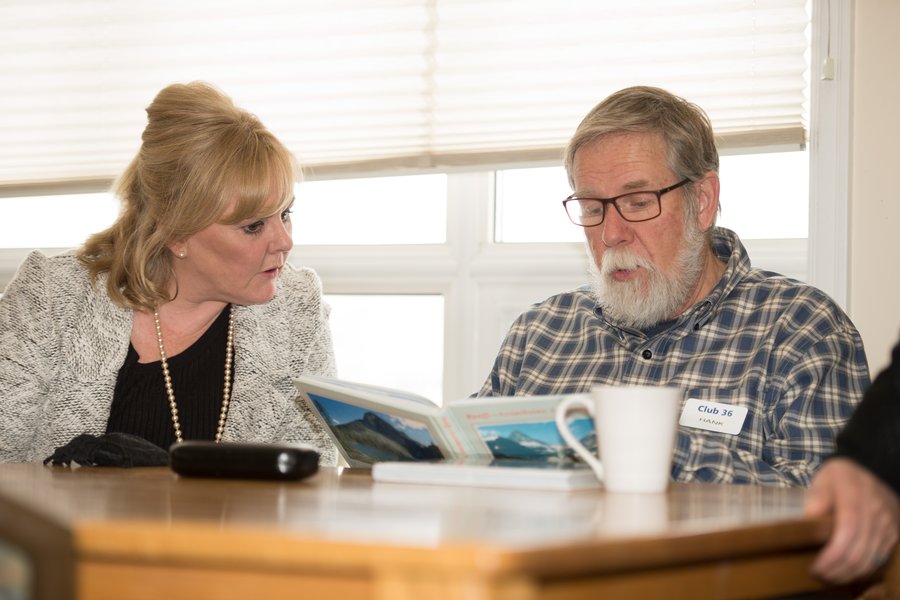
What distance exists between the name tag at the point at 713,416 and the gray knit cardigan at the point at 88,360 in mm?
694

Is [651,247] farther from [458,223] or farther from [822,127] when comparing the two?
[458,223]

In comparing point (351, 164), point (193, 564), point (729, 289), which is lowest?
point (193, 564)

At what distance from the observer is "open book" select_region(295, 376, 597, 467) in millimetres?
1325

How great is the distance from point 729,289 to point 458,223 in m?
1.09

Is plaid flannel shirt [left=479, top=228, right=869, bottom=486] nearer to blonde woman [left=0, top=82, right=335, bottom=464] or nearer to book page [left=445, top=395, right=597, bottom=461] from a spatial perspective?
book page [left=445, top=395, right=597, bottom=461]

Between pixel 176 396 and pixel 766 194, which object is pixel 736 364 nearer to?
pixel 766 194

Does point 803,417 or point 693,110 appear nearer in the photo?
point 803,417

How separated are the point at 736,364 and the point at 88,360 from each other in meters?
1.25

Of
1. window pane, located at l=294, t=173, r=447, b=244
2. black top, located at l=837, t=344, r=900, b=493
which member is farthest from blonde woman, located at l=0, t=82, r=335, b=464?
black top, located at l=837, t=344, r=900, b=493

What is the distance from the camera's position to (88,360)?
2.11 m

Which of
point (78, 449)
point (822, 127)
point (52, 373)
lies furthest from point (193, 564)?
point (822, 127)

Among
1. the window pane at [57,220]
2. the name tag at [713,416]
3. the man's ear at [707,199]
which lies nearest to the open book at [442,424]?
the name tag at [713,416]

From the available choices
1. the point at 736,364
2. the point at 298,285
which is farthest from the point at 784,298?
the point at 298,285

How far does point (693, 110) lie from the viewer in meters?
2.06
